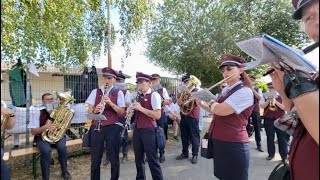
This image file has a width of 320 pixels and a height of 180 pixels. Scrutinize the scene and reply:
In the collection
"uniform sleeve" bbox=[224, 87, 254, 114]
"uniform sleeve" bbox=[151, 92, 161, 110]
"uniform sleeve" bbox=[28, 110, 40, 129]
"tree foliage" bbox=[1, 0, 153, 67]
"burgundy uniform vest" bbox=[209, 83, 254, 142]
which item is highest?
"tree foliage" bbox=[1, 0, 153, 67]

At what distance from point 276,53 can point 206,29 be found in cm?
1864

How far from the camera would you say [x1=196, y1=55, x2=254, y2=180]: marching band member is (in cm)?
320

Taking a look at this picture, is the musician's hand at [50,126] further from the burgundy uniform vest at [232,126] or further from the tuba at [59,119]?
the burgundy uniform vest at [232,126]

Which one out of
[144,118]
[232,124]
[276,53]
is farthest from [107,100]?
[276,53]

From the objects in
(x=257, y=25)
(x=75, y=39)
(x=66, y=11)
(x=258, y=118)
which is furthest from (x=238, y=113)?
(x=257, y=25)

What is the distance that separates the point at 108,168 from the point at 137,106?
7.18 ft

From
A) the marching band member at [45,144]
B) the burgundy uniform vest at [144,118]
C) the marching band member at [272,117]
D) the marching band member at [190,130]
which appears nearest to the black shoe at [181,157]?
the marching band member at [190,130]

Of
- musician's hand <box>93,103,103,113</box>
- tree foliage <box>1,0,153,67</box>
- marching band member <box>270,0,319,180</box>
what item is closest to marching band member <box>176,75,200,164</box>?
musician's hand <box>93,103,103,113</box>

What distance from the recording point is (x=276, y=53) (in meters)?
1.69

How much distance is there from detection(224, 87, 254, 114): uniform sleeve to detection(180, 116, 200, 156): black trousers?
156 inches

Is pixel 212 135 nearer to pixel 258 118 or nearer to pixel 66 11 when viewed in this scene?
pixel 258 118

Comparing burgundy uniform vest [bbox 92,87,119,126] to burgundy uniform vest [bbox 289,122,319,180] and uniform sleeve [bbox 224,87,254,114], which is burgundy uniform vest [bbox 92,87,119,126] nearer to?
uniform sleeve [bbox 224,87,254,114]

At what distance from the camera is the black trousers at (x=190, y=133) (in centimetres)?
708

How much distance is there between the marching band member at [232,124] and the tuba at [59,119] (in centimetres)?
315
